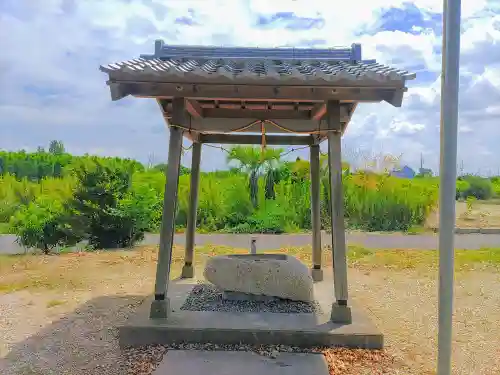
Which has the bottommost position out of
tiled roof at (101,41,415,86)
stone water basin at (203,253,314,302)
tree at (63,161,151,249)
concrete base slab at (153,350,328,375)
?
concrete base slab at (153,350,328,375)

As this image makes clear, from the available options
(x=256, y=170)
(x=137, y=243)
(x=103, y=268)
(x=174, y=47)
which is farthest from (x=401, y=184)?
(x=174, y=47)

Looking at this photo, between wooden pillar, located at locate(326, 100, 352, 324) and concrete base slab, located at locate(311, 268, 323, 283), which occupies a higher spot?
wooden pillar, located at locate(326, 100, 352, 324)

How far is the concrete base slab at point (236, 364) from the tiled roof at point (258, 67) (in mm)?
2182

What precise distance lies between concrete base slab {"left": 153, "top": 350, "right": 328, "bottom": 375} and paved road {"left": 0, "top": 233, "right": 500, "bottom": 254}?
6.53 m

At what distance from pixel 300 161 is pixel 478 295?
29.7ft

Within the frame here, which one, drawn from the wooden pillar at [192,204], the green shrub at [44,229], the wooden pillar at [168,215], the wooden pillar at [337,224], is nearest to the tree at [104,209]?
the green shrub at [44,229]

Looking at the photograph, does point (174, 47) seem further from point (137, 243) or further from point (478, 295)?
point (137, 243)

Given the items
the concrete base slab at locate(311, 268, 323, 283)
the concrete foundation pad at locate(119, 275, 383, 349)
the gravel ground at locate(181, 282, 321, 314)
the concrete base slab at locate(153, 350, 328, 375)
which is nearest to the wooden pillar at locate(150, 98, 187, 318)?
the concrete foundation pad at locate(119, 275, 383, 349)

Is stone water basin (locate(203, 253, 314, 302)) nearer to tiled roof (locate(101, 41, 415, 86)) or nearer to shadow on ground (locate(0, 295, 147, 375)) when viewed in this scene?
shadow on ground (locate(0, 295, 147, 375))

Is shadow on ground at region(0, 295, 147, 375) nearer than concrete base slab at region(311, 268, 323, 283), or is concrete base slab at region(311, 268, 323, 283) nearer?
shadow on ground at region(0, 295, 147, 375)

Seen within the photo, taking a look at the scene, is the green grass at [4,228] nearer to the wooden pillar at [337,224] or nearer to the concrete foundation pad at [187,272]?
the concrete foundation pad at [187,272]

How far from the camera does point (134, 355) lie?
13.5ft

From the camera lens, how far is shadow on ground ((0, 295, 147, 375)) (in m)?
3.98

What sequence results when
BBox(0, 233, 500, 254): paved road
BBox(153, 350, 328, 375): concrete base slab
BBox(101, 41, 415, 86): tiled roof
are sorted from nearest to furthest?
BBox(153, 350, 328, 375): concrete base slab, BBox(101, 41, 415, 86): tiled roof, BBox(0, 233, 500, 254): paved road
